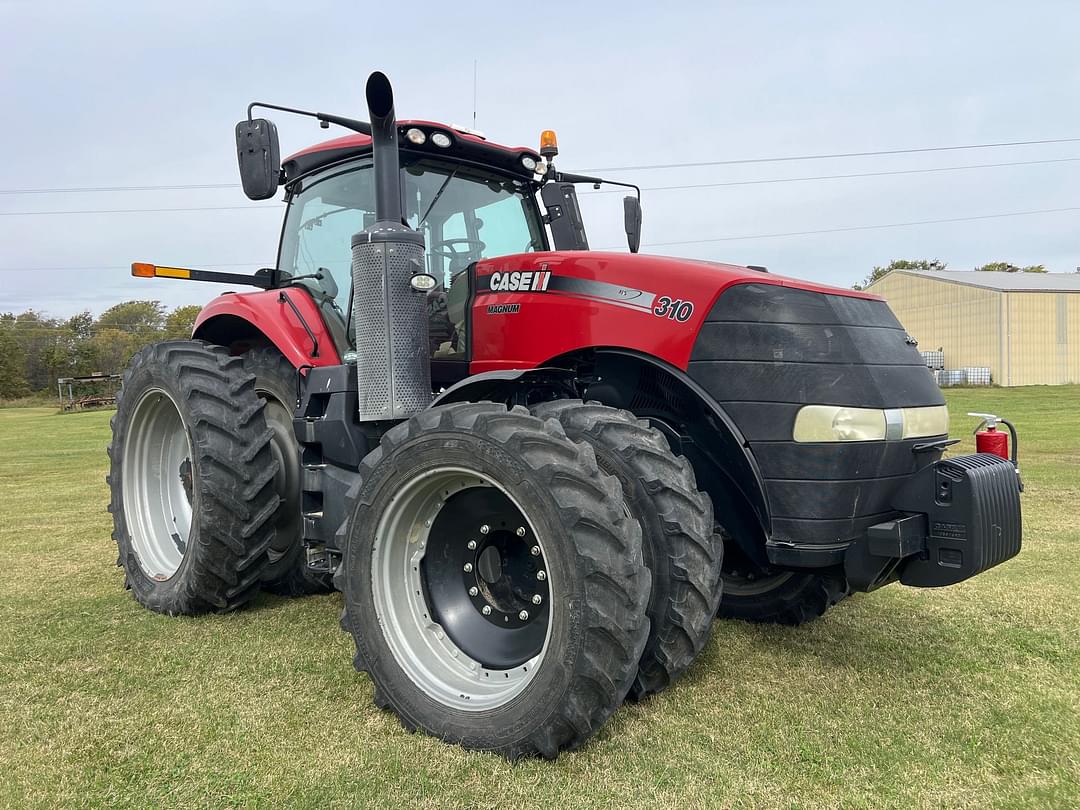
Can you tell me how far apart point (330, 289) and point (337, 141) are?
0.78 m

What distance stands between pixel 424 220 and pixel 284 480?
158 centimetres

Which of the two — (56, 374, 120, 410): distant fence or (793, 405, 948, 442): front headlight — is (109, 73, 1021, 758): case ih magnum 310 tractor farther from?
(56, 374, 120, 410): distant fence

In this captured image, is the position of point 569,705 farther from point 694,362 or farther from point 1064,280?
point 1064,280

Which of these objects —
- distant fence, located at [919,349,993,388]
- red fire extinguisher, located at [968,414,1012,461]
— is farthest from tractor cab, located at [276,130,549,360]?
distant fence, located at [919,349,993,388]

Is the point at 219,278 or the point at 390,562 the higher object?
the point at 219,278

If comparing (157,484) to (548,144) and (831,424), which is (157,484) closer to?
(548,144)

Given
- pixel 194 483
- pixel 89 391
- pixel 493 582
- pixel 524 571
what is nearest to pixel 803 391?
pixel 524 571

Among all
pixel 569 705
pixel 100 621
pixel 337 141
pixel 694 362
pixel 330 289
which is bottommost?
pixel 100 621

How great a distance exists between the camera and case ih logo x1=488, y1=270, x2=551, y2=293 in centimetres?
334

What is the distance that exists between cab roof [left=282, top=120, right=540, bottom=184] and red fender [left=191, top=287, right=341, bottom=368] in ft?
2.33

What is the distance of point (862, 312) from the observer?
305cm

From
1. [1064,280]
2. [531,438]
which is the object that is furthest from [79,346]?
[531,438]

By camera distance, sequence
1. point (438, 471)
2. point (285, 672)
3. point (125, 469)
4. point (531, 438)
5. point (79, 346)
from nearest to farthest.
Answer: point (531, 438) < point (438, 471) < point (285, 672) < point (125, 469) < point (79, 346)

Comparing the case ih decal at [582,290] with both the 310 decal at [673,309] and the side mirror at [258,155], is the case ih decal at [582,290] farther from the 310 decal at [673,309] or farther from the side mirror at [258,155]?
the side mirror at [258,155]
